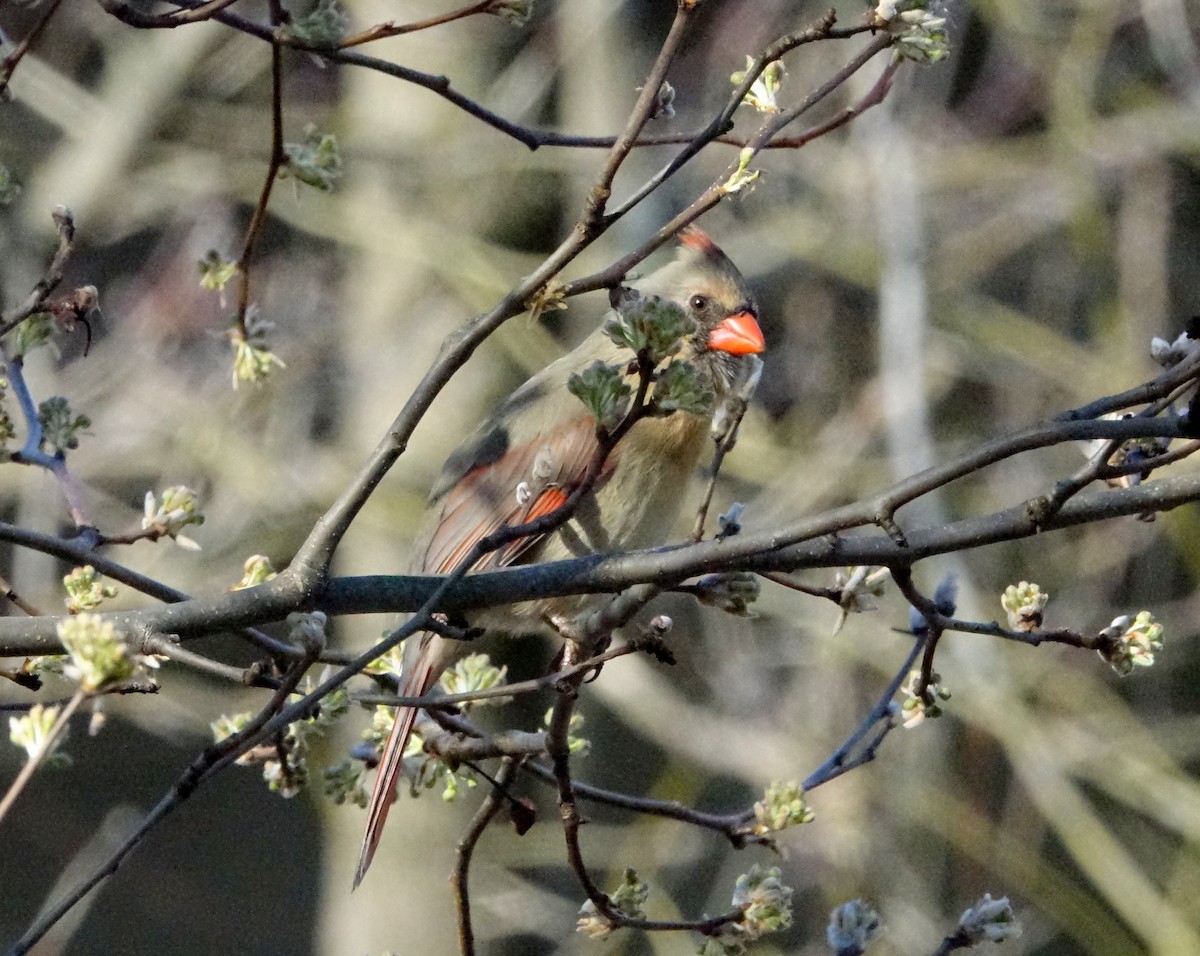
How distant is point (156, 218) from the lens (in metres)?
6.29

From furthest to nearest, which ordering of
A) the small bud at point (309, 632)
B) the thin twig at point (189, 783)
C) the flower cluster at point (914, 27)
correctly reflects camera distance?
the flower cluster at point (914, 27), the small bud at point (309, 632), the thin twig at point (189, 783)

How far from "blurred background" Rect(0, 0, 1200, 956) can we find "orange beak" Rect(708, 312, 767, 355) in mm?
1891

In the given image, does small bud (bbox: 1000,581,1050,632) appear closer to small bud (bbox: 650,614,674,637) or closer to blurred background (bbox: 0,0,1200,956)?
small bud (bbox: 650,614,674,637)

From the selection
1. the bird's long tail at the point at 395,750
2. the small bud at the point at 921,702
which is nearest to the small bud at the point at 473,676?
the bird's long tail at the point at 395,750

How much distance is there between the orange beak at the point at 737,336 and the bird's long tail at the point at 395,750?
0.93m

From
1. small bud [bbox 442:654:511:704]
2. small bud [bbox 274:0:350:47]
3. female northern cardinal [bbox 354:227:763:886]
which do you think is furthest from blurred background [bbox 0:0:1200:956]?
small bud [bbox 274:0:350:47]

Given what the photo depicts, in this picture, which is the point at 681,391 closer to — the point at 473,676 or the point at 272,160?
the point at 272,160

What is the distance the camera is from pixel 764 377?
623cm

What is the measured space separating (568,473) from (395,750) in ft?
3.03

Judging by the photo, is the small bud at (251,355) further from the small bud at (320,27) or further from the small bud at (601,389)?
the small bud at (601,389)

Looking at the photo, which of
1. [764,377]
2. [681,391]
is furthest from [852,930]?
[764,377]

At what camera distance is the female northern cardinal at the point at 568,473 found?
3.06 m

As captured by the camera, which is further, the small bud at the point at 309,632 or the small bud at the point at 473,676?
the small bud at the point at 473,676

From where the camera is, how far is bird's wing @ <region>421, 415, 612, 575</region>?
3051mm
